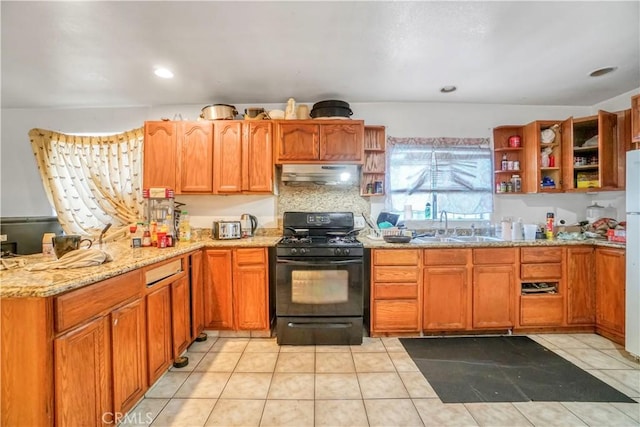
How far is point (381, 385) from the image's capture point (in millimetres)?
1904

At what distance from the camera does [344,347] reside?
245 centimetres

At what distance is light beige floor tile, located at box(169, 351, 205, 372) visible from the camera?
Answer: 2.10 meters

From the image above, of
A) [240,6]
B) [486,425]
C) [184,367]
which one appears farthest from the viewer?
[184,367]

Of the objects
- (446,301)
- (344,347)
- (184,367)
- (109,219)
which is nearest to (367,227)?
(446,301)

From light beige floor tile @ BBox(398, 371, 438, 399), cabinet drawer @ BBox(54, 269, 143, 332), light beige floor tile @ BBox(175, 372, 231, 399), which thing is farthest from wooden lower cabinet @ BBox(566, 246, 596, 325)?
cabinet drawer @ BBox(54, 269, 143, 332)

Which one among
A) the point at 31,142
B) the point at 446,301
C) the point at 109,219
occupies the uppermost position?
the point at 31,142

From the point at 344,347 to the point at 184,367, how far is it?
1325 mm

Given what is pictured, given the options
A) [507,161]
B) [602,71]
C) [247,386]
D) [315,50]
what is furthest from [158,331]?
[602,71]

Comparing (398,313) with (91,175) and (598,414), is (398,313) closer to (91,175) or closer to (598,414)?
(598,414)

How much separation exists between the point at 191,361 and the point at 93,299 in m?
1.21

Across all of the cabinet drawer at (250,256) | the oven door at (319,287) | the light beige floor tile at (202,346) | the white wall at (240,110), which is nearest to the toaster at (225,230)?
the cabinet drawer at (250,256)

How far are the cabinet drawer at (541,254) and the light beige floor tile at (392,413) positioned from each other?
1830 mm

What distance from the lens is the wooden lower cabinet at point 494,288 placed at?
2.60 metres

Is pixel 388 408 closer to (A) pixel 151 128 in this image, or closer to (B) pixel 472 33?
(B) pixel 472 33
